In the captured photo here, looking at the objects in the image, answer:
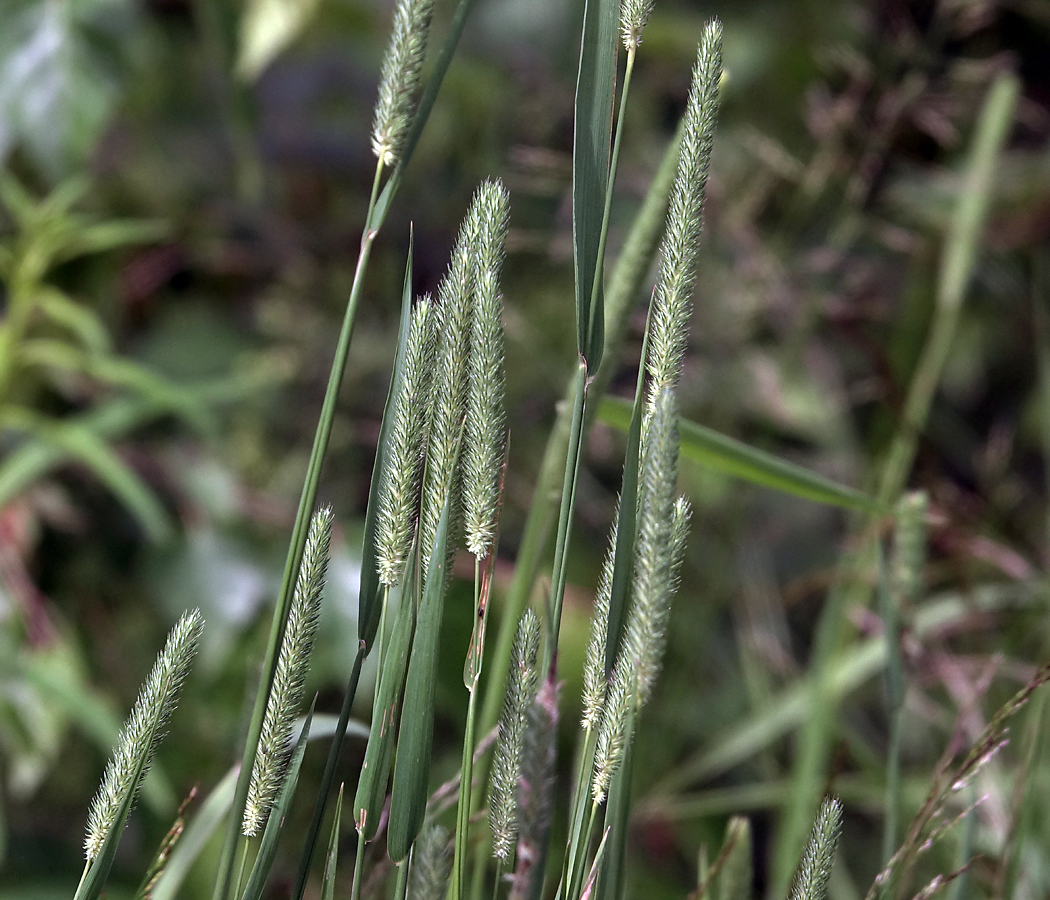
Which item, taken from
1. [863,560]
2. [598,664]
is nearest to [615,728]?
[598,664]

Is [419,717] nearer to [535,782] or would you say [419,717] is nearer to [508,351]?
[535,782]

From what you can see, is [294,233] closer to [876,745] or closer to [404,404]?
[876,745]

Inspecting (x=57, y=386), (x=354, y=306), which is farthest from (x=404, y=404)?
(x=57, y=386)

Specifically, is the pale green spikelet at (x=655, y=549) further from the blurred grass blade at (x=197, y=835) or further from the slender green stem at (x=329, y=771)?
the blurred grass blade at (x=197, y=835)

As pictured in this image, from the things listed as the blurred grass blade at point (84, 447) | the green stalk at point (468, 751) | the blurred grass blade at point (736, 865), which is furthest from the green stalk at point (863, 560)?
the blurred grass blade at point (84, 447)

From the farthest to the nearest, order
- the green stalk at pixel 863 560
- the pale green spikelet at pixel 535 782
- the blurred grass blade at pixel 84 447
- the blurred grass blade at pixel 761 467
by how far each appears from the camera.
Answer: the blurred grass blade at pixel 84 447, the green stalk at pixel 863 560, the blurred grass blade at pixel 761 467, the pale green spikelet at pixel 535 782
